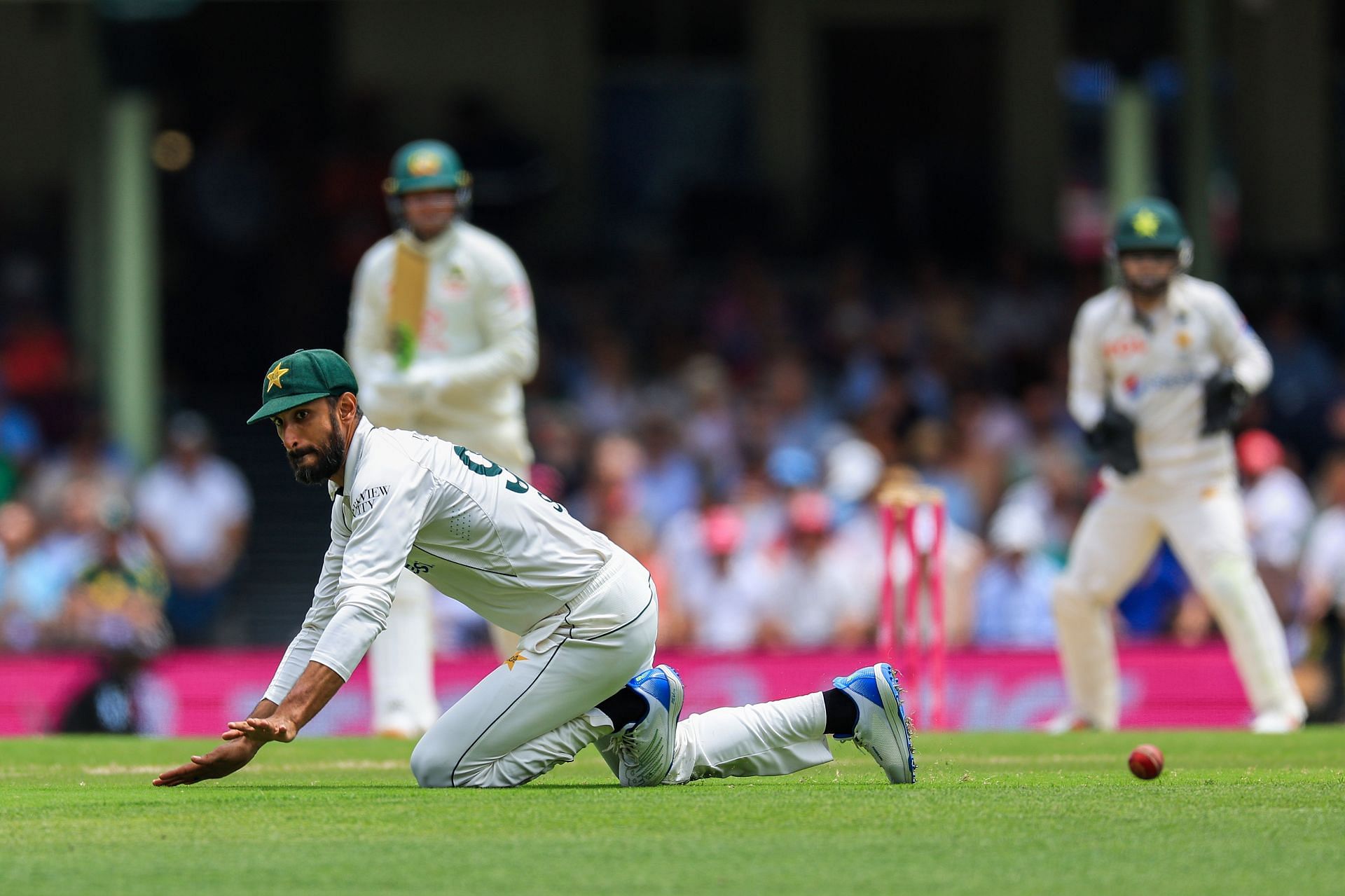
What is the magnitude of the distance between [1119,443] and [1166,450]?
231mm

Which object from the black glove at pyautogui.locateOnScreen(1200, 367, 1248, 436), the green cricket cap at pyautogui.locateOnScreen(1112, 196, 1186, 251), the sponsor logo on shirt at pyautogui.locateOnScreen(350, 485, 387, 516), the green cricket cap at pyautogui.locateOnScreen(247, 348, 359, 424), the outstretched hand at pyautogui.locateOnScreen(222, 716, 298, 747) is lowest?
the outstretched hand at pyautogui.locateOnScreen(222, 716, 298, 747)

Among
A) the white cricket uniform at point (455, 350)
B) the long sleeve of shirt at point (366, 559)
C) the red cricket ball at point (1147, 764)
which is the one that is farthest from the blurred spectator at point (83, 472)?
the red cricket ball at point (1147, 764)

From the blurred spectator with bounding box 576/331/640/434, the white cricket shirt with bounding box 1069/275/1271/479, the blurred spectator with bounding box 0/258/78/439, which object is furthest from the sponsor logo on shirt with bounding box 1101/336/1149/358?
the blurred spectator with bounding box 0/258/78/439

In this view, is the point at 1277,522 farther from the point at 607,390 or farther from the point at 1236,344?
the point at 607,390

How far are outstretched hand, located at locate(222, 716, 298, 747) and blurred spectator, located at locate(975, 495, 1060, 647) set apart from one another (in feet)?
28.0

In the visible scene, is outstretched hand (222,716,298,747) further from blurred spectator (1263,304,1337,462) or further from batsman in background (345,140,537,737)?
blurred spectator (1263,304,1337,462)

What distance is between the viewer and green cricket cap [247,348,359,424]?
259 inches

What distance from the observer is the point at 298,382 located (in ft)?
21.7

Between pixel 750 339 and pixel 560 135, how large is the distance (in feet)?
13.9

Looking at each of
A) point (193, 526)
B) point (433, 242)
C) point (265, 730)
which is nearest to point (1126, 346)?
point (433, 242)

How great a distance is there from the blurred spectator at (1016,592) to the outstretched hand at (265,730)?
336 inches

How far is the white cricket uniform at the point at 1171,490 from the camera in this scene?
1041 cm

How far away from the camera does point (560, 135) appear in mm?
22047

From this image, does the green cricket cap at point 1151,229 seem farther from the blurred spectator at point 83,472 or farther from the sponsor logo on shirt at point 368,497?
the blurred spectator at point 83,472
